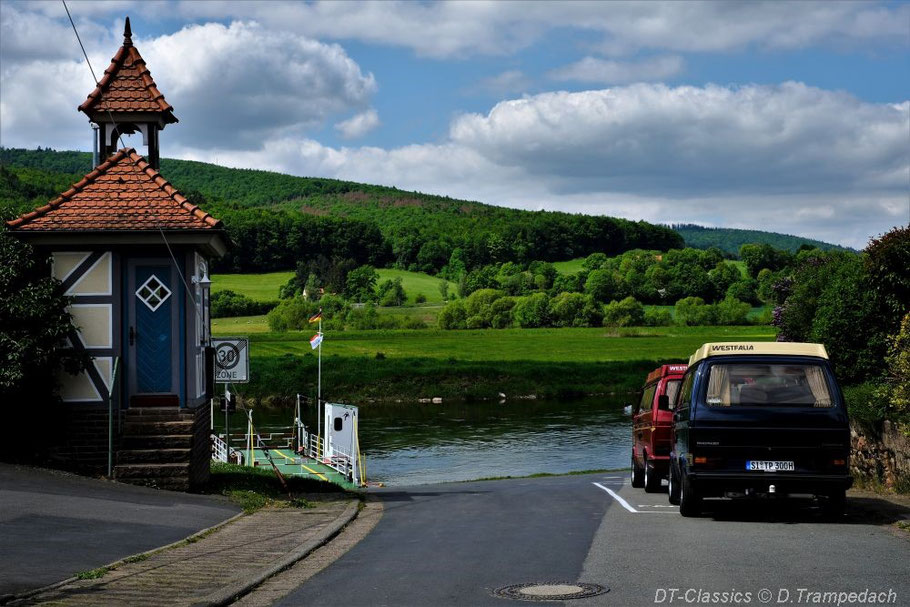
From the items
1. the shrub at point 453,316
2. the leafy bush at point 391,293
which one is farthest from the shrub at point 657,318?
the leafy bush at point 391,293

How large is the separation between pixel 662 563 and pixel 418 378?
7634 cm

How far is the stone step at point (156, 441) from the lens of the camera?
1908 centimetres

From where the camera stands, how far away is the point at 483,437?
57969mm

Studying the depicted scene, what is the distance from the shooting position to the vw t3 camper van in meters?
14.1

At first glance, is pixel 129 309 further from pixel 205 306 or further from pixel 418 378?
pixel 418 378

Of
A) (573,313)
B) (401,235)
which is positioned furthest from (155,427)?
(401,235)

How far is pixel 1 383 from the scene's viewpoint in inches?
709

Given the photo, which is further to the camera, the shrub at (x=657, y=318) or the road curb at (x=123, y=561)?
the shrub at (x=657, y=318)

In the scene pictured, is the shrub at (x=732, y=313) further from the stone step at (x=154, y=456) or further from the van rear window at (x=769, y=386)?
the van rear window at (x=769, y=386)

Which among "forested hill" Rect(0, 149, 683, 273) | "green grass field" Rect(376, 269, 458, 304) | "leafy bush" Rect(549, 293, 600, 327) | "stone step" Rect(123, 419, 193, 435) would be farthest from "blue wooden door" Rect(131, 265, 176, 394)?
"green grass field" Rect(376, 269, 458, 304)

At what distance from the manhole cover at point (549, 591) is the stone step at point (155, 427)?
10.7 m

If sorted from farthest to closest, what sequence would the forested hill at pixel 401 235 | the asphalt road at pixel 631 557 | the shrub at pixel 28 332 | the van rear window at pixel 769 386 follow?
1. the forested hill at pixel 401 235
2. the shrub at pixel 28 332
3. the van rear window at pixel 769 386
4. the asphalt road at pixel 631 557

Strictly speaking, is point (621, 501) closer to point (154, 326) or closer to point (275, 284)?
point (154, 326)

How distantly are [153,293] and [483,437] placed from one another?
130ft
